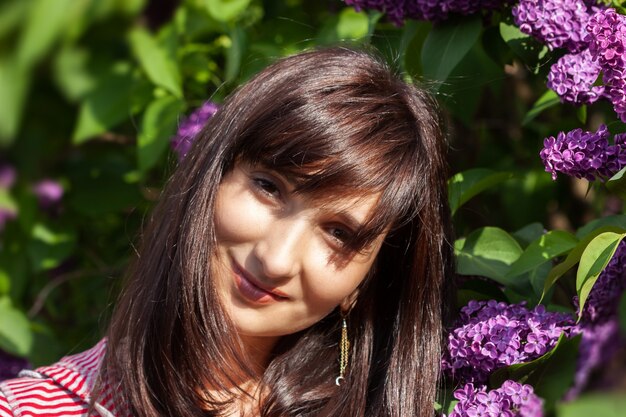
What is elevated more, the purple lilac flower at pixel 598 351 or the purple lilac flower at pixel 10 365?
the purple lilac flower at pixel 598 351

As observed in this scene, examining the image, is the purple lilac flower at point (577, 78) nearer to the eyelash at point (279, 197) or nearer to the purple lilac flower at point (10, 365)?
the eyelash at point (279, 197)

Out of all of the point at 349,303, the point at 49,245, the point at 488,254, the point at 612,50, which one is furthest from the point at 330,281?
the point at 49,245

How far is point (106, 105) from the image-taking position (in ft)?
5.85

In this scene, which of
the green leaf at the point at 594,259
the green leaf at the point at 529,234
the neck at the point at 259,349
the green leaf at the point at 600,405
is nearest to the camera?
the green leaf at the point at 600,405

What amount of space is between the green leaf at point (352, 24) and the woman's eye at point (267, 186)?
69cm

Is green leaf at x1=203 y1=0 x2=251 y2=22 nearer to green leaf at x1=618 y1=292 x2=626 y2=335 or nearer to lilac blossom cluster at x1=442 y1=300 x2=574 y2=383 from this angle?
lilac blossom cluster at x1=442 y1=300 x2=574 y2=383

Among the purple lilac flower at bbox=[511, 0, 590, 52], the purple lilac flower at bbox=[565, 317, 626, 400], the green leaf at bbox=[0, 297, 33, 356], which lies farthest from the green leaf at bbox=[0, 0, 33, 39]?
the green leaf at bbox=[0, 297, 33, 356]

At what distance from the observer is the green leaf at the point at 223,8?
170 cm

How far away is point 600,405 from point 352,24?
1.56 metres

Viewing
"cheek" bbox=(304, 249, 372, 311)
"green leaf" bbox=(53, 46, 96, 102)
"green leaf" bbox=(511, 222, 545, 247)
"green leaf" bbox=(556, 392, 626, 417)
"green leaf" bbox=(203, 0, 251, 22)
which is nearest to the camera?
"green leaf" bbox=(556, 392, 626, 417)

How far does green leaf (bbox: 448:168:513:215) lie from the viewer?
134 centimetres

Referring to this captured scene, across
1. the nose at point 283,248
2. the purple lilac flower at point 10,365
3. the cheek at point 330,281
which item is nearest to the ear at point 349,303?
the cheek at point 330,281

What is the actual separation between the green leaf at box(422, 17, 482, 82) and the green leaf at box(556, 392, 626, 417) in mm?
1092

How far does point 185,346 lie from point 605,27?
658 mm
